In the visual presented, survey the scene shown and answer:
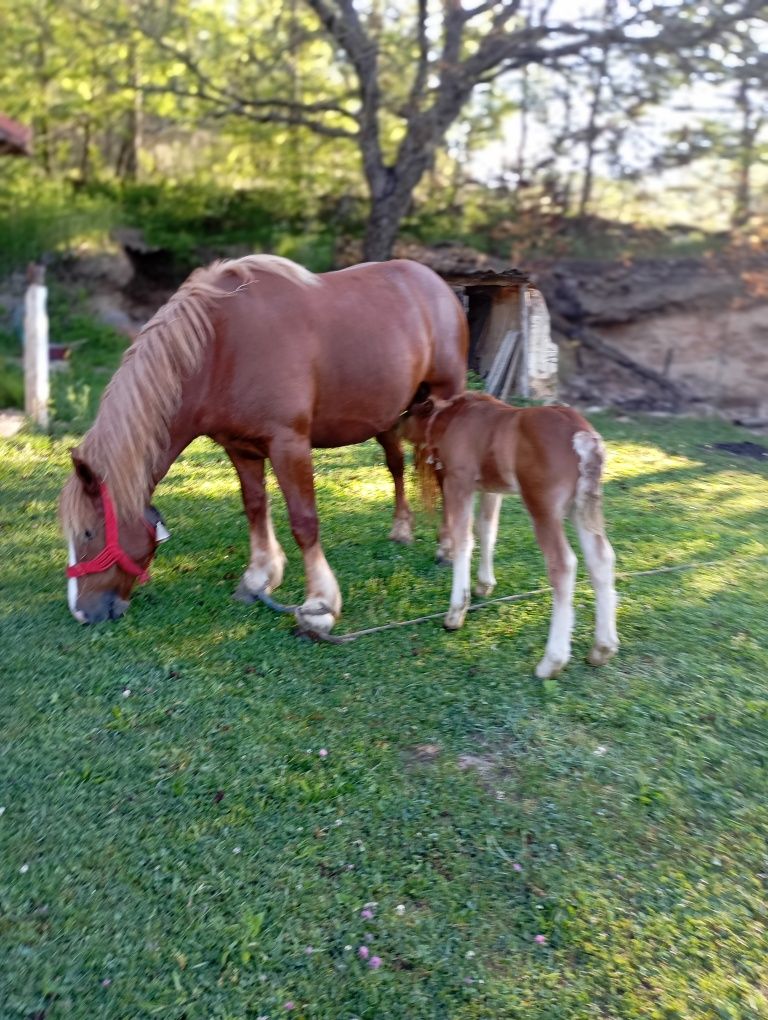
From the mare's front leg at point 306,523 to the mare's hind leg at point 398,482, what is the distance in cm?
136

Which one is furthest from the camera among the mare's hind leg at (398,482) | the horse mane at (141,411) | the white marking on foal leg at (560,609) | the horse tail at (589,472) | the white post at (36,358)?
the white post at (36,358)

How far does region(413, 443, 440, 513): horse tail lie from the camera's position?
4609 millimetres

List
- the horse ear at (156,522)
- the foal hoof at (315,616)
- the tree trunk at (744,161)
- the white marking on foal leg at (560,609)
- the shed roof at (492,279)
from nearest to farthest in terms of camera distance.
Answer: the white marking on foal leg at (560,609)
the horse ear at (156,522)
the foal hoof at (315,616)
the shed roof at (492,279)
the tree trunk at (744,161)

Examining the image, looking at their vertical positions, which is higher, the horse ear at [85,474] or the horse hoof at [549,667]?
the horse ear at [85,474]

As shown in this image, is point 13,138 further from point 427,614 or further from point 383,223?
point 427,614

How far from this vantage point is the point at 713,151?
13516mm

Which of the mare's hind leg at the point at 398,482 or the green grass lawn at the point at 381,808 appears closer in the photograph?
the green grass lawn at the point at 381,808

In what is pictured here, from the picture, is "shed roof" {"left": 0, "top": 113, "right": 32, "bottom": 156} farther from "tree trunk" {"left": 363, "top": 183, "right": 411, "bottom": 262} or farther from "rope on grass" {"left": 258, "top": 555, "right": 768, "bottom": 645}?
"rope on grass" {"left": 258, "top": 555, "right": 768, "bottom": 645}

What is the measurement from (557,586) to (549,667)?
1.30 feet

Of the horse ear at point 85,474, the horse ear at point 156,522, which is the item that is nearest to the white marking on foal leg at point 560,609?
the horse ear at point 156,522

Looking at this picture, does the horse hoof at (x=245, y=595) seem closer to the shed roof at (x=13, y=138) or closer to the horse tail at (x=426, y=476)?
the horse tail at (x=426, y=476)

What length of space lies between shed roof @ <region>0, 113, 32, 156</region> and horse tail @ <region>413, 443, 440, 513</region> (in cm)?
666

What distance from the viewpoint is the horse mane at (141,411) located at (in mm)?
3824

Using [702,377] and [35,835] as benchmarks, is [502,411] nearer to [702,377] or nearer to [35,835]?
[35,835]
